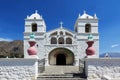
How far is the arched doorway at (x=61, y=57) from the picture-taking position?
3103 cm

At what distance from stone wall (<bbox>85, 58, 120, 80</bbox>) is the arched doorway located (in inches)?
804

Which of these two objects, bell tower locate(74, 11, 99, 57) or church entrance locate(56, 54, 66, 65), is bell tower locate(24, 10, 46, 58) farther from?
bell tower locate(74, 11, 99, 57)

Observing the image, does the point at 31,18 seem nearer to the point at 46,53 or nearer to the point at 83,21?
the point at 46,53

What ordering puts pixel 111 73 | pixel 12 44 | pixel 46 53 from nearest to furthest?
1. pixel 111 73
2. pixel 46 53
3. pixel 12 44

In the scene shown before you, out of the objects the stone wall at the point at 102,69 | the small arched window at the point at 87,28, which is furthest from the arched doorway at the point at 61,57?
the stone wall at the point at 102,69

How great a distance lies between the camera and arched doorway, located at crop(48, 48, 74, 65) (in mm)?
31031

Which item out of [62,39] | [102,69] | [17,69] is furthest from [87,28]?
[17,69]

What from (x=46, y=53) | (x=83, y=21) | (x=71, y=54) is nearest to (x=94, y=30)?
(x=83, y=21)

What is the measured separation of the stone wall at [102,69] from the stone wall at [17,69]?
2.73 m

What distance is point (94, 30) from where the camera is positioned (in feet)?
102

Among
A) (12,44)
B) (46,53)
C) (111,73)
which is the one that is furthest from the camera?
(12,44)

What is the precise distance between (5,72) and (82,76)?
3.84 metres

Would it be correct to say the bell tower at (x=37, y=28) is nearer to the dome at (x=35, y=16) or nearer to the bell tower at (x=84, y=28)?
the dome at (x=35, y=16)

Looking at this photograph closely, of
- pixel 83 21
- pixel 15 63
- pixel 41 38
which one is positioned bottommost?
pixel 15 63
